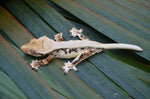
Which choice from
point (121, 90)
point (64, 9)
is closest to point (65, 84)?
point (121, 90)

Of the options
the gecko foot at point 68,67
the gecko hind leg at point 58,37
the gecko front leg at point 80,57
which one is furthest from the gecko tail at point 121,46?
the gecko hind leg at point 58,37

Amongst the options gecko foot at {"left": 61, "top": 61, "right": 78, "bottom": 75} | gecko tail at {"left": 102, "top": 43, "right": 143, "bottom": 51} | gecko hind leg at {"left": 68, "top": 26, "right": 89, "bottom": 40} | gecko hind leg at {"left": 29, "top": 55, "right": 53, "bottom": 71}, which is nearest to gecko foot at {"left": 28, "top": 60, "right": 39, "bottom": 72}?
gecko hind leg at {"left": 29, "top": 55, "right": 53, "bottom": 71}

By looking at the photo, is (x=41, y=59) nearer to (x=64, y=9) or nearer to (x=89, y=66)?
(x=89, y=66)

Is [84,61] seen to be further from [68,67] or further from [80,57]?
[68,67]

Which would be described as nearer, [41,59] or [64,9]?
[41,59]

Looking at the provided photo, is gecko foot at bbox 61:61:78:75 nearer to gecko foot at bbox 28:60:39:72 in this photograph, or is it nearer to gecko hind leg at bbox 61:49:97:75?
gecko hind leg at bbox 61:49:97:75
